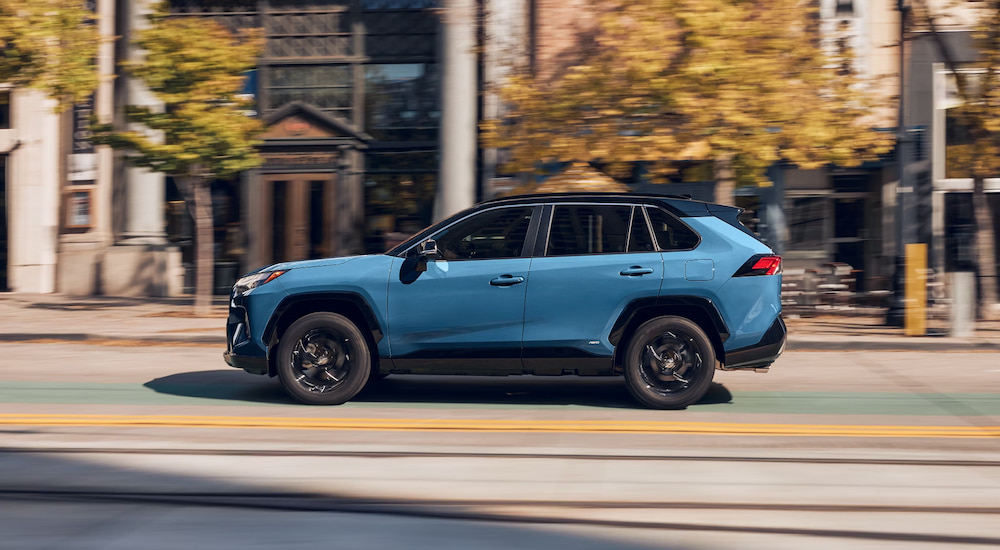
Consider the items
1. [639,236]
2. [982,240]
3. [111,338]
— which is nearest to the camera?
[639,236]

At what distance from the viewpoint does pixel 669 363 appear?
25.8 feet

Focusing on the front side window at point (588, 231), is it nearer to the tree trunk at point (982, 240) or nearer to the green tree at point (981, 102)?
the green tree at point (981, 102)

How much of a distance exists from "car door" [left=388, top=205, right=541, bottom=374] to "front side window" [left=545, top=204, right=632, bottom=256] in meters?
0.21

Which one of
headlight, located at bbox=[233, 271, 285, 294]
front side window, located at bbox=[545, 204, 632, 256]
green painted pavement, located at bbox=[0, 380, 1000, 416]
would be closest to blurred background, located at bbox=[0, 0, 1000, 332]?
green painted pavement, located at bbox=[0, 380, 1000, 416]

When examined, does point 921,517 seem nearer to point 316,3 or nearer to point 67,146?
point 316,3

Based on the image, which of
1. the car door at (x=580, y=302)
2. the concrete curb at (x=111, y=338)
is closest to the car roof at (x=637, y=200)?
the car door at (x=580, y=302)

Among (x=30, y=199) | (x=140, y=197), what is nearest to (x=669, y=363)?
(x=140, y=197)

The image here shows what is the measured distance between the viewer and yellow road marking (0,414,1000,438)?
277 inches

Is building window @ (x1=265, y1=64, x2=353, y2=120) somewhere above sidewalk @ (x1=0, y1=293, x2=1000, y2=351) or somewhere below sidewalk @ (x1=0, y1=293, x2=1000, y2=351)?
above

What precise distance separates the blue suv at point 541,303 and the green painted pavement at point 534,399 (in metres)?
0.42

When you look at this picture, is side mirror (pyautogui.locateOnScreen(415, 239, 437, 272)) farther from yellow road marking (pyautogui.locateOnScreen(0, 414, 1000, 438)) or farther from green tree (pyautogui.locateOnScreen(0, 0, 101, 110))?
green tree (pyautogui.locateOnScreen(0, 0, 101, 110))

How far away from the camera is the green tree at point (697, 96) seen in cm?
1292

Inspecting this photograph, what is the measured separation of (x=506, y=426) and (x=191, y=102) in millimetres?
10545

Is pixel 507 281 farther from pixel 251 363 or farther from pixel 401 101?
pixel 401 101
